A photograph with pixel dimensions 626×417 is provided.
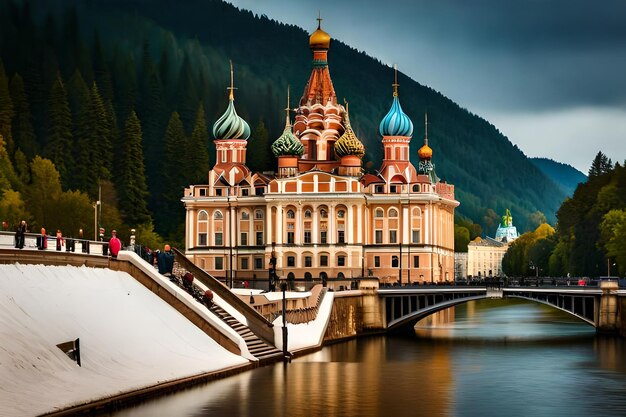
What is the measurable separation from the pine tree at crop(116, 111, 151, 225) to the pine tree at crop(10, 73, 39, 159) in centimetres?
869

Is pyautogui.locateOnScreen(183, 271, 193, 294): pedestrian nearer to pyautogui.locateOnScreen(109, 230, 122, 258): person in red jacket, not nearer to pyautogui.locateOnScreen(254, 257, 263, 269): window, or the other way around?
pyautogui.locateOnScreen(109, 230, 122, 258): person in red jacket

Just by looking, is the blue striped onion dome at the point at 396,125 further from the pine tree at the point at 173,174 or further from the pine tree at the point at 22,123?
the pine tree at the point at 22,123

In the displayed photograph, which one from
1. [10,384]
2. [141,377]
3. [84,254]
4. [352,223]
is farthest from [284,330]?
[352,223]

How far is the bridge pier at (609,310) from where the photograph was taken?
9419 cm

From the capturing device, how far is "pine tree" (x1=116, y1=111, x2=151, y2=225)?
5965 inches

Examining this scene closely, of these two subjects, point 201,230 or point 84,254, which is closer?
point 84,254

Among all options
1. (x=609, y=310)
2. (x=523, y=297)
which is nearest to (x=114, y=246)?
(x=609, y=310)

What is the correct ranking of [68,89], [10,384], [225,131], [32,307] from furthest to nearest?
[68,89] → [225,131] → [32,307] → [10,384]

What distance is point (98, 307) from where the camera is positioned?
56.5 m

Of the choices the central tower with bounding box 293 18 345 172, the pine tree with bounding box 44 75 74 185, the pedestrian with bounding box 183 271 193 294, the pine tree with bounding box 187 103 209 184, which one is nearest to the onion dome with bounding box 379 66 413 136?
the central tower with bounding box 293 18 345 172

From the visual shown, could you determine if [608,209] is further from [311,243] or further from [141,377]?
[141,377]

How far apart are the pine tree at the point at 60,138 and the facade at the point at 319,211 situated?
38.9ft

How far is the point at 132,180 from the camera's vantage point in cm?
15325

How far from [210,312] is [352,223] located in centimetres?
8088
